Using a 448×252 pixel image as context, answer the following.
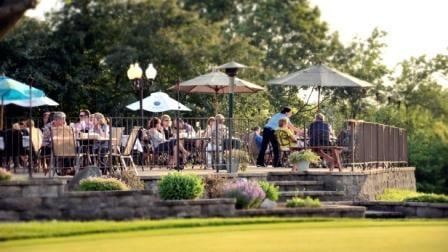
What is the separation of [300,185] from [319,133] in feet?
6.17

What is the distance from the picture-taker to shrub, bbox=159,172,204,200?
1923cm

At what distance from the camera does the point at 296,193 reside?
73.0 ft

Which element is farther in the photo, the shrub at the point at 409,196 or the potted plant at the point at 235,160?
the potted plant at the point at 235,160

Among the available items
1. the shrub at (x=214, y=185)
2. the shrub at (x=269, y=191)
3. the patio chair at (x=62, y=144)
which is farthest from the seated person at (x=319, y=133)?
the patio chair at (x=62, y=144)

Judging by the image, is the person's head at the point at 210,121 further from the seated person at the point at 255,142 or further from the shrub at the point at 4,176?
the shrub at the point at 4,176

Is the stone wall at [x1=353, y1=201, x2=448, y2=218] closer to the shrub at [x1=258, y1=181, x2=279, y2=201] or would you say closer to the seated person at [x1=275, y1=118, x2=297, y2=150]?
the shrub at [x1=258, y1=181, x2=279, y2=201]

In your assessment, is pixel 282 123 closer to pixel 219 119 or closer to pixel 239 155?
pixel 219 119

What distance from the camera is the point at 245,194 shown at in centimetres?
1923

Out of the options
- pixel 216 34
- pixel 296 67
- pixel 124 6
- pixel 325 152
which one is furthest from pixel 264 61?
pixel 325 152

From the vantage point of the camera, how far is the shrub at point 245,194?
1923 cm

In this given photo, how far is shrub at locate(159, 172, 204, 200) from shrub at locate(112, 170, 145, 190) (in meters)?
1.30

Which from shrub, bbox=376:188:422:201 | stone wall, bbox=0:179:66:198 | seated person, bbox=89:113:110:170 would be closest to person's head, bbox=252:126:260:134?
shrub, bbox=376:188:422:201

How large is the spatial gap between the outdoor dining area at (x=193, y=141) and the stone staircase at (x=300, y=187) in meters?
0.62

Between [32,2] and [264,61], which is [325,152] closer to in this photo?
[32,2]
